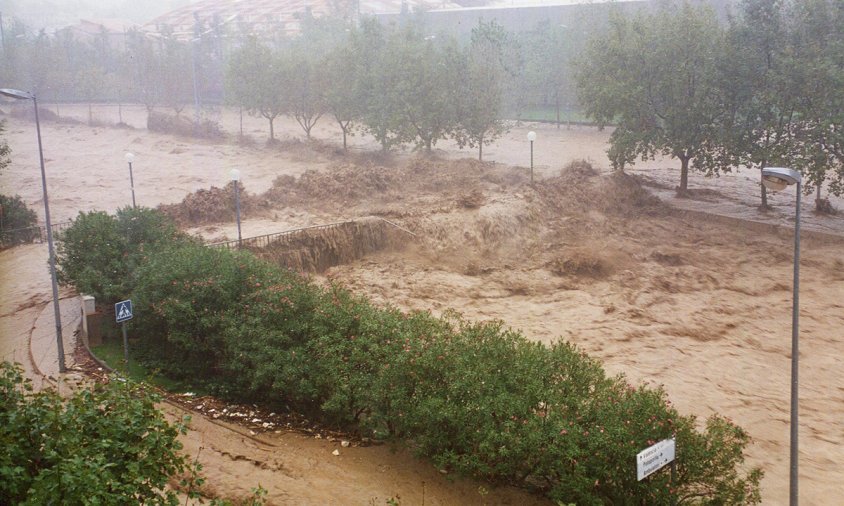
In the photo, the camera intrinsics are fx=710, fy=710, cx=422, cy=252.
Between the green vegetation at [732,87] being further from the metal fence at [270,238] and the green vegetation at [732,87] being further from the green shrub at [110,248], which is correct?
the green shrub at [110,248]

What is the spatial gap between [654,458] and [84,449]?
25.4ft

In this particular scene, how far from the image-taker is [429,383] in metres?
13.4

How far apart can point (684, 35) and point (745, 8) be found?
2882mm

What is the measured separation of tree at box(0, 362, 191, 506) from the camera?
7.71 m

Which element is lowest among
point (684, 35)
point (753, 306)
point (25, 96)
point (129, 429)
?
point (753, 306)

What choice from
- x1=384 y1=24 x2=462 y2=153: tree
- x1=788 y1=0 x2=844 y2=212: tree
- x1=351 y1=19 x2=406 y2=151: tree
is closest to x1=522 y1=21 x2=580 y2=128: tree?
x1=384 y1=24 x2=462 y2=153: tree

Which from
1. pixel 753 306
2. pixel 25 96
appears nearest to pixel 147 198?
pixel 25 96

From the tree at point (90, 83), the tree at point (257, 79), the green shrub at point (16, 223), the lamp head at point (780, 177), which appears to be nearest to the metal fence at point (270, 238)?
the green shrub at point (16, 223)

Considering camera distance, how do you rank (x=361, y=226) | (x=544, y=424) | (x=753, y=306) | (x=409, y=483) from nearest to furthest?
(x=544, y=424) → (x=409, y=483) → (x=753, y=306) → (x=361, y=226)

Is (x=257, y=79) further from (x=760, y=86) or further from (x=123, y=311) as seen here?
(x=123, y=311)

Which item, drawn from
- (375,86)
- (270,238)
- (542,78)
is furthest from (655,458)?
(542,78)

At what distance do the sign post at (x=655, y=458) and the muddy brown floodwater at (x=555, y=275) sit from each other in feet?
9.30

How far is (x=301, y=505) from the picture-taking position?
39.8ft

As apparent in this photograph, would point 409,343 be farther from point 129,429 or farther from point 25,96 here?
point 25,96
